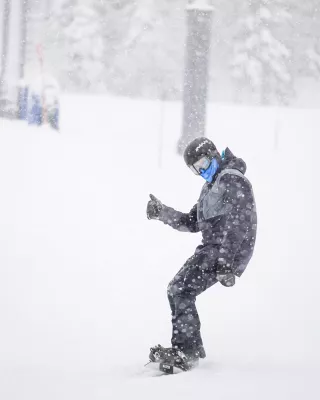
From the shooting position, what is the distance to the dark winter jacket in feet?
15.4

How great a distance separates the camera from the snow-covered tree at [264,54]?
1335 inches

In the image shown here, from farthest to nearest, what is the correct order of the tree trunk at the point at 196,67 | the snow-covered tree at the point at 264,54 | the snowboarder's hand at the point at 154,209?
1. the snow-covered tree at the point at 264,54
2. the tree trunk at the point at 196,67
3. the snowboarder's hand at the point at 154,209

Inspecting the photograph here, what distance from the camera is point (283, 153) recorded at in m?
18.4

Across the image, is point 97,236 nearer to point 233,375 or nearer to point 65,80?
point 233,375

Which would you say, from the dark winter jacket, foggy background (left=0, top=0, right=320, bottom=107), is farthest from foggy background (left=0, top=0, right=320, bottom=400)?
foggy background (left=0, top=0, right=320, bottom=107)

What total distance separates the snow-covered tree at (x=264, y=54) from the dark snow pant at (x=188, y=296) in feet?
97.8

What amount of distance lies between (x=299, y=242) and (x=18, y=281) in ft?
Result: 14.6

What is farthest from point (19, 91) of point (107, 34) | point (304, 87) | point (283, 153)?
point (304, 87)

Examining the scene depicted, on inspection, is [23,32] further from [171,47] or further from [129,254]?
[171,47]

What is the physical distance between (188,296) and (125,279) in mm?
3324

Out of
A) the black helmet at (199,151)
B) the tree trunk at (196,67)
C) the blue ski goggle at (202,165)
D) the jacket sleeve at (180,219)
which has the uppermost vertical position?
the tree trunk at (196,67)

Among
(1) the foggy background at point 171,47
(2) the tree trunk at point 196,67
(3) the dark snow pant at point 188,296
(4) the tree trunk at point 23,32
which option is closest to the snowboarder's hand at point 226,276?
(3) the dark snow pant at point 188,296

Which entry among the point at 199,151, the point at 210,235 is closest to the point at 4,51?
the point at 199,151

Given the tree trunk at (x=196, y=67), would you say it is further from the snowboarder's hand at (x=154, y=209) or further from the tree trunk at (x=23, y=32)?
the snowboarder's hand at (x=154, y=209)
